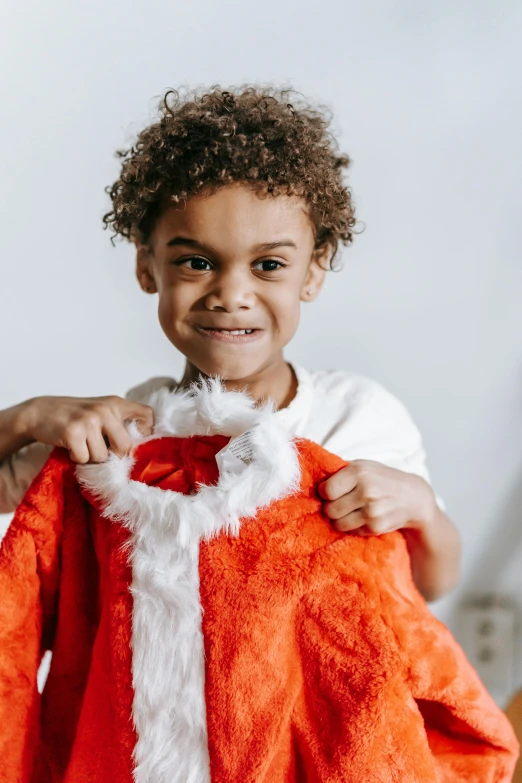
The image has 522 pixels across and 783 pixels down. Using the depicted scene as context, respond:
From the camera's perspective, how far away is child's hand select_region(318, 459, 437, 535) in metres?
0.65

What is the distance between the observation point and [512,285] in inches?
44.2

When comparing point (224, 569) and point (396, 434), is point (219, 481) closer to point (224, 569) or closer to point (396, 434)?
point (224, 569)

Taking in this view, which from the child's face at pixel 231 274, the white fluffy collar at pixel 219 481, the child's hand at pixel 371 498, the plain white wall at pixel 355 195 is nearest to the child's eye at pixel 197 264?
the child's face at pixel 231 274

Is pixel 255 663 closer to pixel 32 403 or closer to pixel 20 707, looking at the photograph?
pixel 20 707

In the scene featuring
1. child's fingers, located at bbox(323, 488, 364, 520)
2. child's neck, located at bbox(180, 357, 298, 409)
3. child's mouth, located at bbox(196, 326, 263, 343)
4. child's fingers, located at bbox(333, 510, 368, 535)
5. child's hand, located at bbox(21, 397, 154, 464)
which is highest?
child's mouth, located at bbox(196, 326, 263, 343)

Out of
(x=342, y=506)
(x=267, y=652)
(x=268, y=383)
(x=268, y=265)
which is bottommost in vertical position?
(x=267, y=652)

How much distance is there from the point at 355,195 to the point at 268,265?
0.42 metres

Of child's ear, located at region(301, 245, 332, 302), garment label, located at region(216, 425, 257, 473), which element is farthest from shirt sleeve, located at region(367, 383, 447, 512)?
garment label, located at region(216, 425, 257, 473)

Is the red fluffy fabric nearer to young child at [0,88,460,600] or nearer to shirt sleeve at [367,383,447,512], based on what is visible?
young child at [0,88,460,600]

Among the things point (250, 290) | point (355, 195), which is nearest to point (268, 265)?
point (250, 290)

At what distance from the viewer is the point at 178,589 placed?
633mm

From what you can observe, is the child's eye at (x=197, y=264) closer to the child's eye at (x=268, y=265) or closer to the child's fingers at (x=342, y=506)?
the child's eye at (x=268, y=265)

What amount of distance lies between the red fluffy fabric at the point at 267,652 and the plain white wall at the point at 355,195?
50 centimetres

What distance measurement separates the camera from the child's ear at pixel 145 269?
83cm
